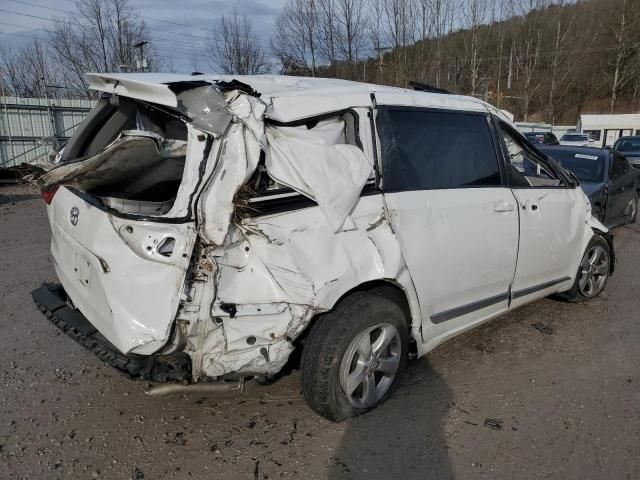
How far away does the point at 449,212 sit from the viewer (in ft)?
10.8

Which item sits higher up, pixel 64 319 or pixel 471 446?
pixel 64 319

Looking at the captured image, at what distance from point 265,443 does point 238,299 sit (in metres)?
0.94

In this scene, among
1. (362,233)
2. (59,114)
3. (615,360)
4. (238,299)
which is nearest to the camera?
(238,299)

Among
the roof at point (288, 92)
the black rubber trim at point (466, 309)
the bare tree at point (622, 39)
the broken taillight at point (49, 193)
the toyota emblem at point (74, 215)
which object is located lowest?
the black rubber trim at point (466, 309)

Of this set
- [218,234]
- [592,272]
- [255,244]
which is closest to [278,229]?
[255,244]

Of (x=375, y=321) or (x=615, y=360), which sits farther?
(x=615, y=360)

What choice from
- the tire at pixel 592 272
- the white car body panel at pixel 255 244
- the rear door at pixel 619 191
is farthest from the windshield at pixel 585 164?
the white car body panel at pixel 255 244

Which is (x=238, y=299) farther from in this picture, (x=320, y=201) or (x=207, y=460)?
(x=207, y=460)

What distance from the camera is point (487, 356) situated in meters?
3.96

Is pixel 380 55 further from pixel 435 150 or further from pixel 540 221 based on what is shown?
pixel 435 150

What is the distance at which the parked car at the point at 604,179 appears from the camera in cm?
774

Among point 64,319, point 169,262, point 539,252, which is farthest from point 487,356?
point 64,319

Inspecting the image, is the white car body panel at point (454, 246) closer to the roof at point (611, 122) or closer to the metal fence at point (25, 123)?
the metal fence at point (25, 123)

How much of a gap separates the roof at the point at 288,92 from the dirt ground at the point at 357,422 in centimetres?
175
